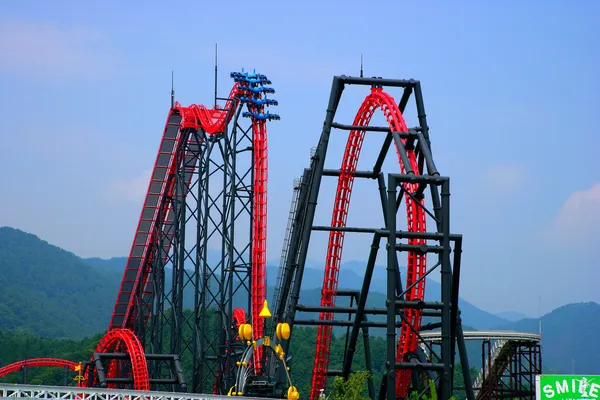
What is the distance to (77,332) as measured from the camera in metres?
158

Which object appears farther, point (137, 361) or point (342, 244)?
point (137, 361)

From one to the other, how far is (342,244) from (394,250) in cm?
716

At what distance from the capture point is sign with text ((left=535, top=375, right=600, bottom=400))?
828 inches

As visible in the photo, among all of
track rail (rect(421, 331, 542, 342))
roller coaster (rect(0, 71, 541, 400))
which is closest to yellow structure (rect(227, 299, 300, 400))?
roller coaster (rect(0, 71, 541, 400))

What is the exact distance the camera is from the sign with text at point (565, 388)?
69.0 ft

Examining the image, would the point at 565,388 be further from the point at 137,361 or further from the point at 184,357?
the point at 184,357

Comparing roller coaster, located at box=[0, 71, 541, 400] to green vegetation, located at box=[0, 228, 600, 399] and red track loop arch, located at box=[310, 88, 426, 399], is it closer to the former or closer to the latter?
red track loop arch, located at box=[310, 88, 426, 399]

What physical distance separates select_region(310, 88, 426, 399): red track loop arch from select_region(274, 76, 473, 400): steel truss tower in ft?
0.09

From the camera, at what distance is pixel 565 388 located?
21.1m

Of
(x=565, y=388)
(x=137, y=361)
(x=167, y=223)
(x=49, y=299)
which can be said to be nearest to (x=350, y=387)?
(x=565, y=388)

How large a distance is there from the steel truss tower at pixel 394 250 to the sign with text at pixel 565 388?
3.85 m

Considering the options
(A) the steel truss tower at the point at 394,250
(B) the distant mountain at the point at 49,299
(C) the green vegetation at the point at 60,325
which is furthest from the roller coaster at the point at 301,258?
(B) the distant mountain at the point at 49,299

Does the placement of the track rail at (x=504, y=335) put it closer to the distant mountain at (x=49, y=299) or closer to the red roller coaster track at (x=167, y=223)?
the red roller coaster track at (x=167, y=223)

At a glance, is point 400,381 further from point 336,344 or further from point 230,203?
point 336,344
